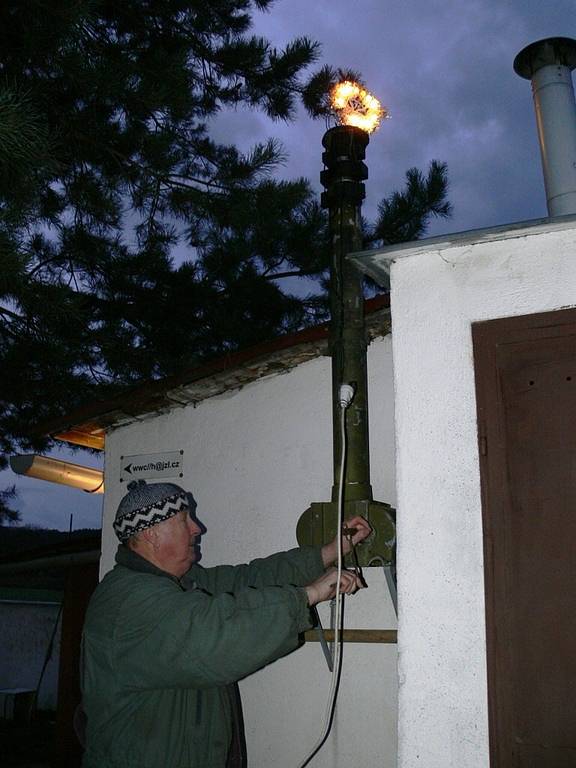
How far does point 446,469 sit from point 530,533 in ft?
1.17

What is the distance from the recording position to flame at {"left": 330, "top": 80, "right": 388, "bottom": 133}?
3.76 meters

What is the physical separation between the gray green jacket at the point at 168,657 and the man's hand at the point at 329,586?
97mm

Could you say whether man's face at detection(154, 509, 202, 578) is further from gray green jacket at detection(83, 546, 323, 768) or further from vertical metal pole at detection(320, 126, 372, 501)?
vertical metal pole at detection(320, 126, 372, 501)

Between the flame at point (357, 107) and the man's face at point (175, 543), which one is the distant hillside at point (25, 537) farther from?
the flame at point (357, 107)

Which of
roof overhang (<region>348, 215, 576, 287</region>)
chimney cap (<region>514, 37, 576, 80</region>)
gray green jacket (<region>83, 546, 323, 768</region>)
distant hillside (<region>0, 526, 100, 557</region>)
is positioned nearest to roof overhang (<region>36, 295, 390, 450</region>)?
roof overhang (<region>348, 215, 576, 287</region>)

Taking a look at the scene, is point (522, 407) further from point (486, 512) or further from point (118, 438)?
point (118, 438)

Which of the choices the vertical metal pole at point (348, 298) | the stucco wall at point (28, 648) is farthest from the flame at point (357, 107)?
the stucco wall at point (28, 648)

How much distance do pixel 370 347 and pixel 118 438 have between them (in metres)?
2.29

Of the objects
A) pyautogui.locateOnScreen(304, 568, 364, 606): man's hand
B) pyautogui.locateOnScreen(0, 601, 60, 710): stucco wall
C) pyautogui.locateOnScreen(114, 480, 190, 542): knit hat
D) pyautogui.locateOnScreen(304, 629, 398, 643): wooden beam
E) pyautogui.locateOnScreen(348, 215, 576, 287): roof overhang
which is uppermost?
pyautogui.locateOnScreen(348, 215, 576, 287): roof overhang

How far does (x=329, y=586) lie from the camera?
2736 mm

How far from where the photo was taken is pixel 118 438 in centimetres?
520

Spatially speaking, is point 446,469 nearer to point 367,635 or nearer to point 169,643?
point 169,643

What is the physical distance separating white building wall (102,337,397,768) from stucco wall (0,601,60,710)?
11.1 m

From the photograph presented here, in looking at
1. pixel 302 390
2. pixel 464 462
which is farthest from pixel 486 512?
pixel 302 390
